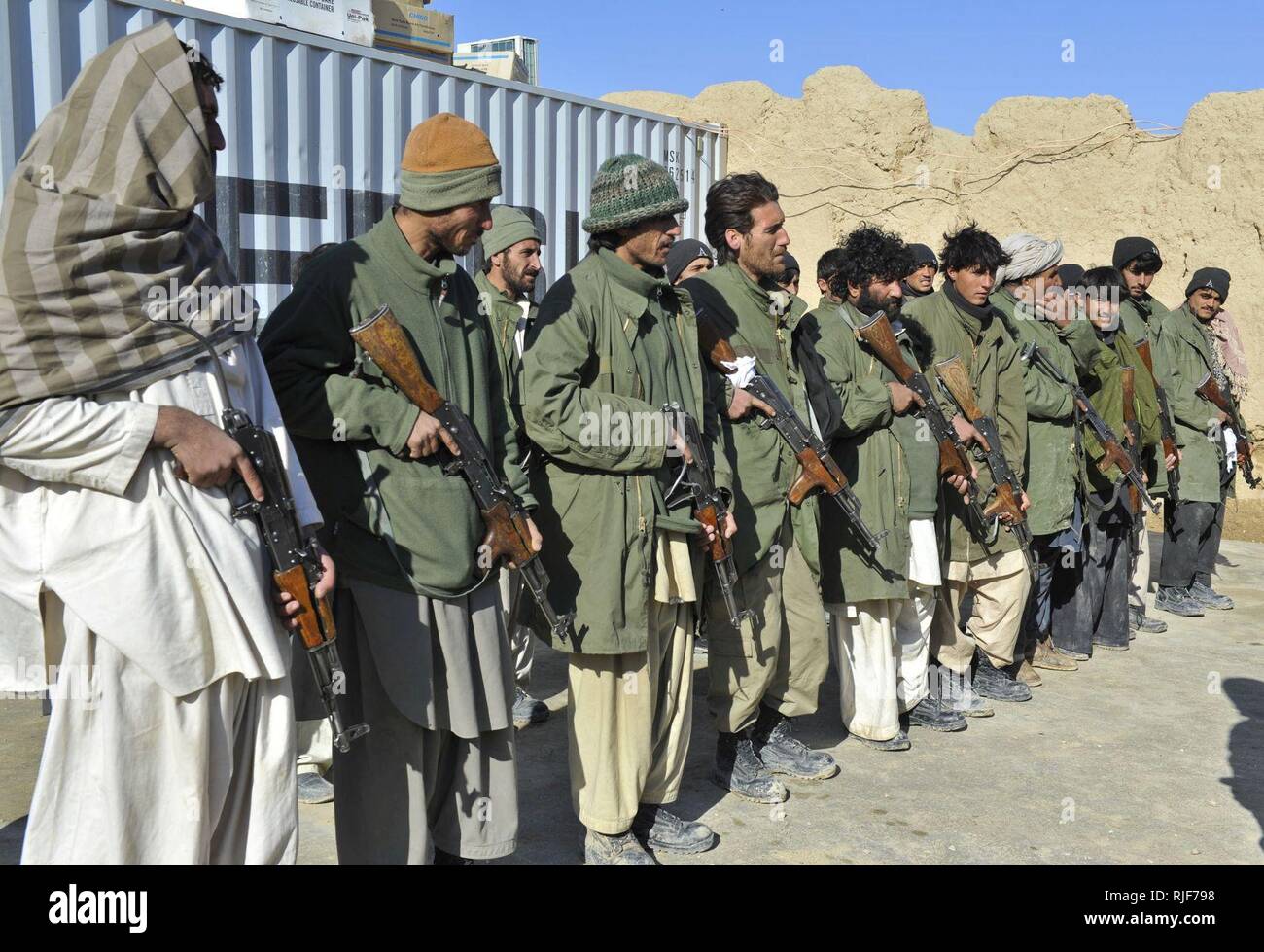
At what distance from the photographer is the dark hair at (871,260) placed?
15.0 ft

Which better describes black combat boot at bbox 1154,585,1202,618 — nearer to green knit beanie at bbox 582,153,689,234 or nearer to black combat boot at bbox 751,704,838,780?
black combat boot at bbox 751,704,838,780

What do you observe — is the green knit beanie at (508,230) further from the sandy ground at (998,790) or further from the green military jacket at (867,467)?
the sandy ground at (998,790)

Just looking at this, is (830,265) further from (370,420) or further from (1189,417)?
(1189,417)

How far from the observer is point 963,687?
521 cm

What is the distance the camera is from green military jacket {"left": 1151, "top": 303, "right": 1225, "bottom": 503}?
23.2 feet

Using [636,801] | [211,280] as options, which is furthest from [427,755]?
[211,280]

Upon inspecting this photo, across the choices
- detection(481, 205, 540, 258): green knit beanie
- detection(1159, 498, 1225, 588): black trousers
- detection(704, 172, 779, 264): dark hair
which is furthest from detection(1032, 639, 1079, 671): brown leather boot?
detection(481, 205, 540, 258): green knit beanie

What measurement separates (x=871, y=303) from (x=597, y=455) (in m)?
1.85

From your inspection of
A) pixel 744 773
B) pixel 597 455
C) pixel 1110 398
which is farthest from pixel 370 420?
pixel 1110 398

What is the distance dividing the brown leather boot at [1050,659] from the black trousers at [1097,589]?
0.15 metres

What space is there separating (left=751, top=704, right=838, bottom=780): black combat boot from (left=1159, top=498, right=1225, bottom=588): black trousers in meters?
3.88

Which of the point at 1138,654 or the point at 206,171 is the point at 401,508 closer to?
the point at 206,171

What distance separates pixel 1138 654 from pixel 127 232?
5644 millimetres

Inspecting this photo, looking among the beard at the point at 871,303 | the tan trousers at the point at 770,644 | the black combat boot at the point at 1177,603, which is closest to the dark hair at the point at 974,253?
the beard at the point at 871,303
